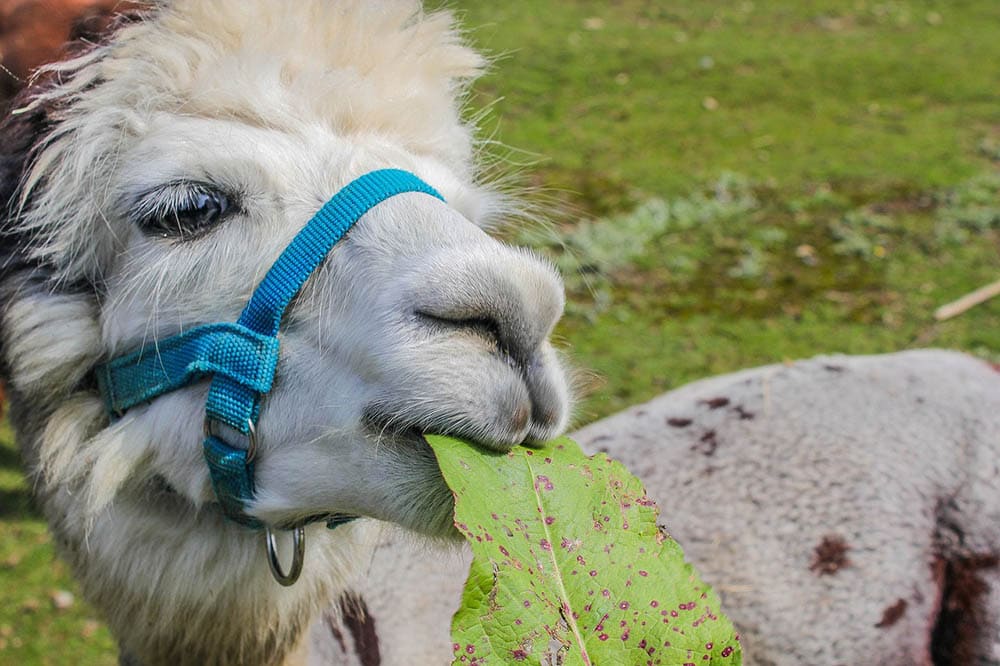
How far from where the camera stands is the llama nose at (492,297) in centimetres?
133

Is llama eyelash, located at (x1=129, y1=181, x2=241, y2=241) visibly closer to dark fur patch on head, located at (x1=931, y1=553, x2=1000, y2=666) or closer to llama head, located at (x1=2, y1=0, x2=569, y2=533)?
llama head, located at (x1=2, y1=0, x2=569, y2=533)

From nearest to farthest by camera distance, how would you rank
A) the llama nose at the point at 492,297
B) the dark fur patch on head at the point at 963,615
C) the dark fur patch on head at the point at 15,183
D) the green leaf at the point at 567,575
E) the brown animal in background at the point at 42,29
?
1. the green leaf at the point at 567,575
2. the llama nose at the point at 492,297
3. the dark fur patch on head at the point at 15,183
4. the brown animal in background at the point at 42,29
5. the dark fur patch on head at the point at 963,615

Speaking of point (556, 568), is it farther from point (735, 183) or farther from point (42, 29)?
point (735, 183)

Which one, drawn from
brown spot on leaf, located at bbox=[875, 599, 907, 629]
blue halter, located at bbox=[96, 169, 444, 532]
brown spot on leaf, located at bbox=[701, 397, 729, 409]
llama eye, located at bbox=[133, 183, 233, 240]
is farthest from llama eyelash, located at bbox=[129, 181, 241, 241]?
brown spot on leaf, located at bbox=[875, 599, 907, 629]

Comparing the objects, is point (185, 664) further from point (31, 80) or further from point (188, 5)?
point (188, 5)

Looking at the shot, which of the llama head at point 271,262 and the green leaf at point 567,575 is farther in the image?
the llama head at point 271,262

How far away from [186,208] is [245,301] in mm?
183

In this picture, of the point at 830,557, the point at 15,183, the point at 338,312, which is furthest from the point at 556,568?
the point at 15,183

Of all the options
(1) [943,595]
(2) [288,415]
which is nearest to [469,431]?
A: (2) [288,415]

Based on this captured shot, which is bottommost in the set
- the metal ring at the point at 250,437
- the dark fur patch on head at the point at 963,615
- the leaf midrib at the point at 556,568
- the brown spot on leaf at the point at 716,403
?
the dark fur patch on head at the point at 963,615

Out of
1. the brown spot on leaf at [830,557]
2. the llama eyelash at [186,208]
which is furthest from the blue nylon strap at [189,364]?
the brown spot on leaf at [830,557]

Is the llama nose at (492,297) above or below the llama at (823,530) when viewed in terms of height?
above

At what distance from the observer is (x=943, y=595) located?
85.0 inches

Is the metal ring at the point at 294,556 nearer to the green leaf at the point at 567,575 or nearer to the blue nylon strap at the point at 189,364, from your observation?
the blue nylon strap at the point at 189,364
